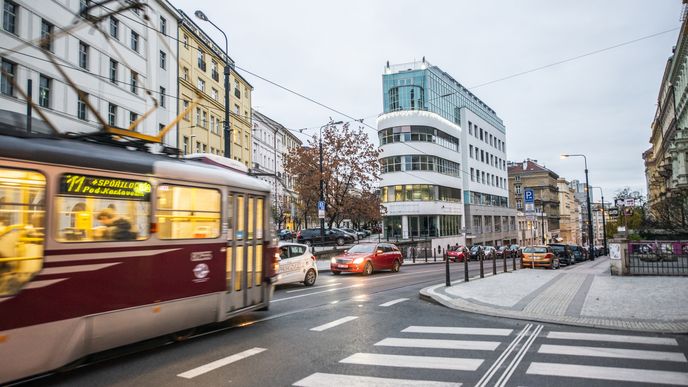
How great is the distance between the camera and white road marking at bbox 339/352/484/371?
235 inches

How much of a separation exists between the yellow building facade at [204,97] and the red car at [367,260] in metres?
21.7

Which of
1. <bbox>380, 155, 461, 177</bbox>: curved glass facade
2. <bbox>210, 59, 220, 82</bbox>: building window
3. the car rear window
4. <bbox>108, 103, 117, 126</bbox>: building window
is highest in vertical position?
<bbox>210, 59, 220, 82</bbox>: building window

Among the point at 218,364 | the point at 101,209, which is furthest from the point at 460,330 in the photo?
the point at 101,209

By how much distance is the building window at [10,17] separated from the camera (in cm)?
2256

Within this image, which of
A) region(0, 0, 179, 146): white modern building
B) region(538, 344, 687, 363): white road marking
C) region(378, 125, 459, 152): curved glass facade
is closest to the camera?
region(538, 344, 687, 363): white road marking

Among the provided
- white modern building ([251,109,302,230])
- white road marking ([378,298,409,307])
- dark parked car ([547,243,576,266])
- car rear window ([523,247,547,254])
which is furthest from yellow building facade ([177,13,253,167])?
white road marking ([378,298,409,307])

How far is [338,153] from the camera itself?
126 feet

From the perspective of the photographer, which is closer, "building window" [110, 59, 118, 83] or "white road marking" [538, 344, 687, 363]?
"white road marking" [538, 344, 687, 363]

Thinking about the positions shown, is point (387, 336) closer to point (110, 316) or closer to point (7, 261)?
point (110, 316)

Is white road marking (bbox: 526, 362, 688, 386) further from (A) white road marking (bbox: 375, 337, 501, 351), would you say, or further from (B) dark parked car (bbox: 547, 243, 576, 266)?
(B) dark parked car (bbox: 547, 243, 576, 266)

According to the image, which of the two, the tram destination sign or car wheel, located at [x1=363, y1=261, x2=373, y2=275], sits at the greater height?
the tram destination sign

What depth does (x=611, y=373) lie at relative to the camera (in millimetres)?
5629

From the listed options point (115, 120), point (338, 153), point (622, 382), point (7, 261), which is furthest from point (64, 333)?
point (338, 153)

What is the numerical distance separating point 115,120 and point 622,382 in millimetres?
32567
